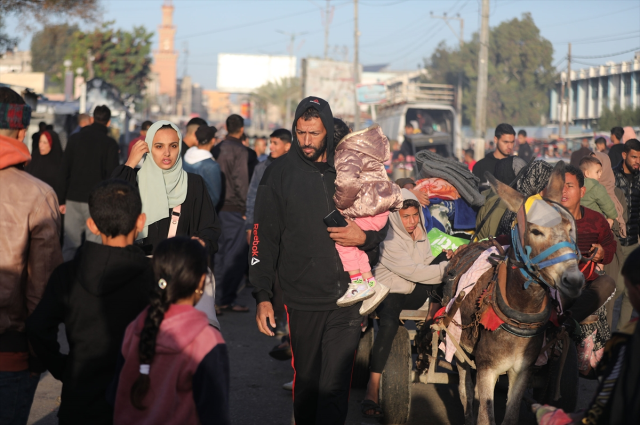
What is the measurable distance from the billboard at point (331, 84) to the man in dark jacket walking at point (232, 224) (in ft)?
153

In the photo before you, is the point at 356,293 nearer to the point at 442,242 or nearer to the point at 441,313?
the point at 441,313

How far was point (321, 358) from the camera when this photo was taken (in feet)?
13.5

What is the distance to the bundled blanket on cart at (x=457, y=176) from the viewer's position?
6859 mm

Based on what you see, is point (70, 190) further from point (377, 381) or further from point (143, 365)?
point (143, 365)

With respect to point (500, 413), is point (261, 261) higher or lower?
higher

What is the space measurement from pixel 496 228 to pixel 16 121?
4.21 metres

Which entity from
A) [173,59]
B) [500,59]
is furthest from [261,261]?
[173,59]

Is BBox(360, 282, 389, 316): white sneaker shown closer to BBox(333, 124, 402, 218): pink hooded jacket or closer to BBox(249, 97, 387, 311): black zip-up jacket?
BBox(249, 97, 387, 311): black zip-up jacket

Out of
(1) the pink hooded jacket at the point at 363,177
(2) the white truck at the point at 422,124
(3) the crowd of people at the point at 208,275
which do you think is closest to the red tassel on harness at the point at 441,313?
(3) the crowd of people at the point at 208,275

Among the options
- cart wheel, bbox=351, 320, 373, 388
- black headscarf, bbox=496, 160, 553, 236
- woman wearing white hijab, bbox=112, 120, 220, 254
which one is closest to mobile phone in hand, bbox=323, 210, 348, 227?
woman wearing white hijab, bbox=112, 120, 220, 254

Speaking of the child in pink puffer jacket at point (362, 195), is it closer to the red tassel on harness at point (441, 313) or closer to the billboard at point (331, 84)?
the red tassel on harness at point (441, 313)

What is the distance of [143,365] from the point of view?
8.52ft

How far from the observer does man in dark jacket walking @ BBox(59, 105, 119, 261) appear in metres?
9.12

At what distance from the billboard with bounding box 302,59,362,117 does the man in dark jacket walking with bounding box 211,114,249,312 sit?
46508mm
